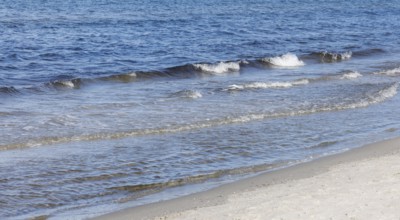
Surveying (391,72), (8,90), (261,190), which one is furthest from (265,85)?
(261,190)

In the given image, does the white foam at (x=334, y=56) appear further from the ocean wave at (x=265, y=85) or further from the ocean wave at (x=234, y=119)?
the ocean wave at (x=234, y=119)

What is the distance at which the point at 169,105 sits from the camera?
16.3 metres

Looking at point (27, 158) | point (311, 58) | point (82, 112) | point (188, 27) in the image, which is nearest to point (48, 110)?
point (82, 112)

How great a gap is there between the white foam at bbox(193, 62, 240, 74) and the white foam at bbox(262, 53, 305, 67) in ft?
4.64

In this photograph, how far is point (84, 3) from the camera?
52.9 metres

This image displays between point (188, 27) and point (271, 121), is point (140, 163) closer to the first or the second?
point (271, 121)

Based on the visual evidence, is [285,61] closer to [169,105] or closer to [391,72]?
[391,72]

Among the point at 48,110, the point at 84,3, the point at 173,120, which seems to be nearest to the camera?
the point at 173,120

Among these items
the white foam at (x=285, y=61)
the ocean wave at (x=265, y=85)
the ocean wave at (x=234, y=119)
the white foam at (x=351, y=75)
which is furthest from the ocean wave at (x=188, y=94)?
the white foam at (x=285, y=61)

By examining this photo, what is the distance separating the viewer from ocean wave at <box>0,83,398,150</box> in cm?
1286

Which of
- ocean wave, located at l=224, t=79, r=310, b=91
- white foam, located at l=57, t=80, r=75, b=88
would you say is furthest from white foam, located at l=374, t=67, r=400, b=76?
white foam, located at l=57, t=80, r=75, b=88

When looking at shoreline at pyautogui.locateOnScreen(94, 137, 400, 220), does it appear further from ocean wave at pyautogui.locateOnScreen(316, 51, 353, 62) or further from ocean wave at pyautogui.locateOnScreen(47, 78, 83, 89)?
Answer: ocean wave at pyautogui.locateOnScreen(316, 51, 353, 62)

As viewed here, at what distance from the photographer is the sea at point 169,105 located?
34.3 feet

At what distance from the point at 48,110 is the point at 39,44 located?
42.3 feet
